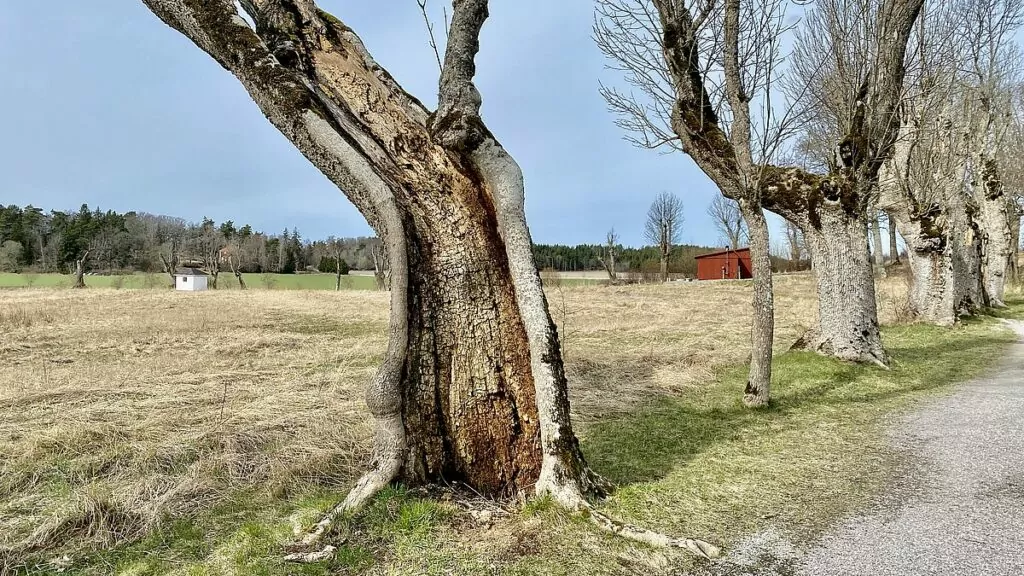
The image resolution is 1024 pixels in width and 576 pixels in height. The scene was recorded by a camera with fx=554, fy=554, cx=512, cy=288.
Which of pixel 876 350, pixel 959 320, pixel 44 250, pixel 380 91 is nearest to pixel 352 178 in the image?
pixel 380 91

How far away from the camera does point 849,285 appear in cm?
861

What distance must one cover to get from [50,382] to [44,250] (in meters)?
73.5

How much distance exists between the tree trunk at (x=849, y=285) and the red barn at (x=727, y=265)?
114ft

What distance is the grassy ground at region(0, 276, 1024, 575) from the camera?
308 cm

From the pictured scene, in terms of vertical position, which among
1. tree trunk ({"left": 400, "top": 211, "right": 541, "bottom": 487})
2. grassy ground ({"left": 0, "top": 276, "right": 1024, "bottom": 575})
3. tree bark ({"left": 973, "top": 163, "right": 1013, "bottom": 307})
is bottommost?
grassy ground ({"left": 0, "top": 276, "right": 1024, "bottom": 575})

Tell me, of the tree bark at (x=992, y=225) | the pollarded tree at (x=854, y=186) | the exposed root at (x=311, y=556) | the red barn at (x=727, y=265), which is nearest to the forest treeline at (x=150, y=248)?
the red barn at (x=727, y=265)

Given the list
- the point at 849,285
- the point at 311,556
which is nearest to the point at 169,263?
the point at 849,285

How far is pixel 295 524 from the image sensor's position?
331 cm

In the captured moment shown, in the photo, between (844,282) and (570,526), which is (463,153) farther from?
(844,282)

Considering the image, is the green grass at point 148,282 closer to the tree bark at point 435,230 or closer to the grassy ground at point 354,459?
the grassy ground at point 354,459

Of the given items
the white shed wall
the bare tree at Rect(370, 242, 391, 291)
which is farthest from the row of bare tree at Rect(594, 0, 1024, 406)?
the white shed wall

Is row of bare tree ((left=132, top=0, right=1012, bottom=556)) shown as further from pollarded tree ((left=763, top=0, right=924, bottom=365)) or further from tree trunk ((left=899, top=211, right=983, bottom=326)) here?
tree trunk ((left=899, top=211, right=983, bottom=326))

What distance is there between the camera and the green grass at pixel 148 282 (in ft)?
145

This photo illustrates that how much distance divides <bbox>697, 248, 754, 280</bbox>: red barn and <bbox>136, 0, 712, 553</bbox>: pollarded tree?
135 ft
